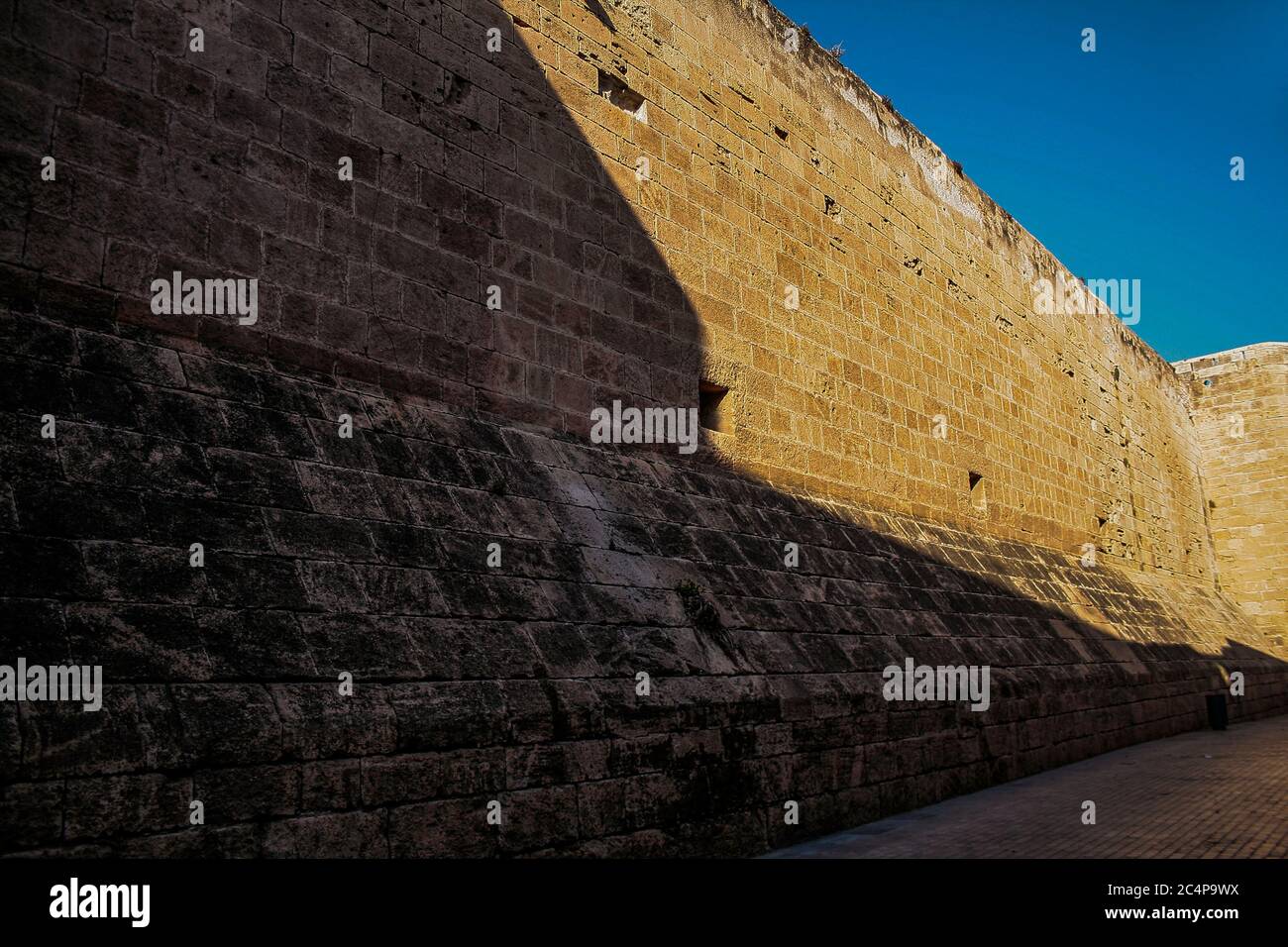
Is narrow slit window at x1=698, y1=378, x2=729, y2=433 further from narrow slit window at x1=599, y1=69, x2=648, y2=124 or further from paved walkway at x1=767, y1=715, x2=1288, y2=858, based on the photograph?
paved walkway at x1=767, y1=715, x2=1288, y2=858

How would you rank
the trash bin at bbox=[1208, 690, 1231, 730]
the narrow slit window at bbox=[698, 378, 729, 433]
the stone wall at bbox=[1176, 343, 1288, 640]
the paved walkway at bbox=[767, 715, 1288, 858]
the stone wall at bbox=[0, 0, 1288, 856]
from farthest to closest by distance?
the stone wall at bbox=[1176, 343, 1288, 640] → the trash bin at bbox=[1208, 690, 1231, 730] → the narrow slit window at bbox=[698, 378, 729, 433] → the paved walkway at bbox=[767, 715, 1288, 858] → the stone wall at bbox=[0, 0, 1288, 856]

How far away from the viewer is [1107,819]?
230 inches

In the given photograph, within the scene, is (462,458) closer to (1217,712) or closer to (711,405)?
(711,405)

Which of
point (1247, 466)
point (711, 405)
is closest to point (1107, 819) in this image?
point (711, 405)

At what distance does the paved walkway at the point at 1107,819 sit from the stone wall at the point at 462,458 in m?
0.32

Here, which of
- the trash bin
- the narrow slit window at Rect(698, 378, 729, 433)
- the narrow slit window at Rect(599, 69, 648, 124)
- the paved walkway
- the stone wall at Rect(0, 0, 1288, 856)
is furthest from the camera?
the trash bin

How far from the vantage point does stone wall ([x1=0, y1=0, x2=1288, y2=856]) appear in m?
3.33

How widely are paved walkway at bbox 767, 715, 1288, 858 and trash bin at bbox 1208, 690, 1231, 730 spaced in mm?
3635

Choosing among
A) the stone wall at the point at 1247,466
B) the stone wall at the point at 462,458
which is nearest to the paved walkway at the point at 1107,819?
the stone wall at the point at 462,458

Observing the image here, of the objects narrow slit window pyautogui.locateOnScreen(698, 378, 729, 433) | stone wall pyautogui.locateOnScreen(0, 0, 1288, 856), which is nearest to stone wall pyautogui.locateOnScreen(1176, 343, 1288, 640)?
stone wall pyautogui.locateOnScreen(0, 0, 1288, 856)

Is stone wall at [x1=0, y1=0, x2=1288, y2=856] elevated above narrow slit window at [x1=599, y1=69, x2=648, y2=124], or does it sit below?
below

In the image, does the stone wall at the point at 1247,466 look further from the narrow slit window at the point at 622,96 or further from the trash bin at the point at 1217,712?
the narrow slit window at the point at 622,96

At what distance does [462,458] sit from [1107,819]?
14.2 feet

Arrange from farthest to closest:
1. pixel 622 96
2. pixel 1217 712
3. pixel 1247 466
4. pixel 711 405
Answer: pixel 1247 466, pixel 1217 712, pixel 711 405, pixel 622 96
